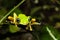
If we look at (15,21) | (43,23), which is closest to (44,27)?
(43,23)

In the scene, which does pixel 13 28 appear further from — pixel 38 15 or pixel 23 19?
pixel 38 15

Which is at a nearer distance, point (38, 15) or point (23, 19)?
point (23, 19)

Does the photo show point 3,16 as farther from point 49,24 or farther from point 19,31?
point 49,24

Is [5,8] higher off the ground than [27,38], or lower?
higher

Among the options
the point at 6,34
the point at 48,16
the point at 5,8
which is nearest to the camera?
the point at 6,34

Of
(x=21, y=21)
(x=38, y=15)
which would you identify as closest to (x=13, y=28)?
(x=21, y=21)

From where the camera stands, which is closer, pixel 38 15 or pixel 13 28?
pixel 13 28

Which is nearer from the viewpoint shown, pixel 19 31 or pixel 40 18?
pixel 19 31

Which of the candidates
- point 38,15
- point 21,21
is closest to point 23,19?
point 21,21

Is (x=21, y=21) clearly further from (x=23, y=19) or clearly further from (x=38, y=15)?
(x=38, y=15)

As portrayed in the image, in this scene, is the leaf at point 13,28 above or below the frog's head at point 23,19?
below

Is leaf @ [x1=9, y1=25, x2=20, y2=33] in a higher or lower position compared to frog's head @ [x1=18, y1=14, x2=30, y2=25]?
lower
